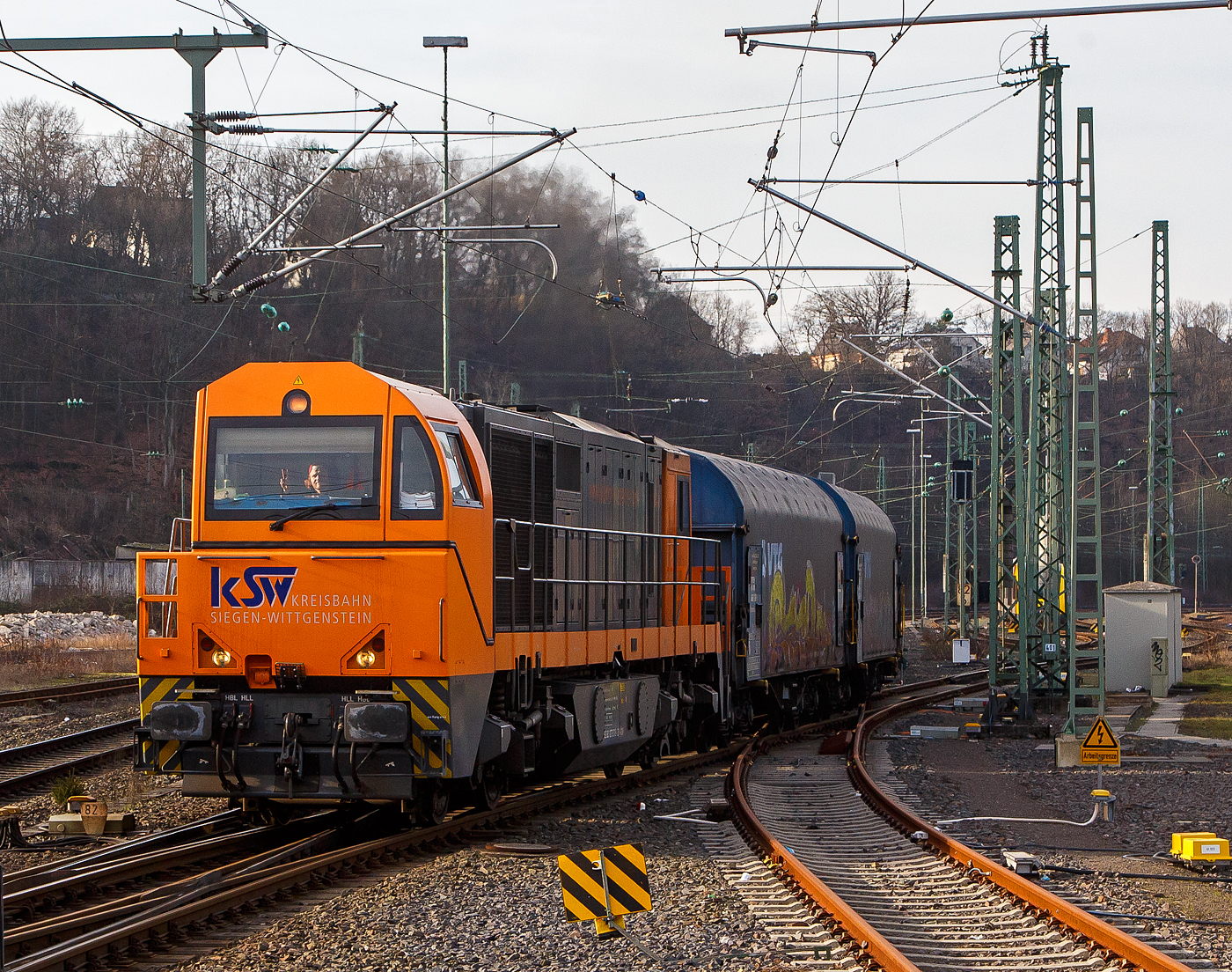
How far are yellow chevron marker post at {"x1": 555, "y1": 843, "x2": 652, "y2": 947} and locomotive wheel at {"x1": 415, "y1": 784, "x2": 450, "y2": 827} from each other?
368 centimetres

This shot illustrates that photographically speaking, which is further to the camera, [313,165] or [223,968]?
[313,165]

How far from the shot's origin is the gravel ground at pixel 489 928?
715 cm

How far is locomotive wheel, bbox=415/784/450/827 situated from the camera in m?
10.6

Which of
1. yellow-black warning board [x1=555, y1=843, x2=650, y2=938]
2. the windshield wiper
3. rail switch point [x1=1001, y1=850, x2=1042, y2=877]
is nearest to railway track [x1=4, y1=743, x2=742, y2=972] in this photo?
yellow-black warning board [x1=555, y1=843, x2=650, y2=938]

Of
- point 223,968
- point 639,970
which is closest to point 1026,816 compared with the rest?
point 639,970

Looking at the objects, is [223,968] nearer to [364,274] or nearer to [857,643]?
[857,643]

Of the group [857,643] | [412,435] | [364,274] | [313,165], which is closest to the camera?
[412,435]

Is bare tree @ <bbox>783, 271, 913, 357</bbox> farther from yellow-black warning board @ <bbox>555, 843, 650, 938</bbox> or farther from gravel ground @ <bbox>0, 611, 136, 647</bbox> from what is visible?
yellow-black warning board @ <bbox>555, 843, 650, 938</bbox>

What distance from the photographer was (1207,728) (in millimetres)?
21656

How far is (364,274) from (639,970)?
199ft

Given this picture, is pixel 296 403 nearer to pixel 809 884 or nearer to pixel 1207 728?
pixel 809 884

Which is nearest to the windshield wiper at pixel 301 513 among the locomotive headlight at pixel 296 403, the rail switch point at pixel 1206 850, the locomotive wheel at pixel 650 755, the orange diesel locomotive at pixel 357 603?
the orange diesel locomotive at pixel 357 603

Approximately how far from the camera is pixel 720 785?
1444 centimetres

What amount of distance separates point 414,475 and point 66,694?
15839 mm
